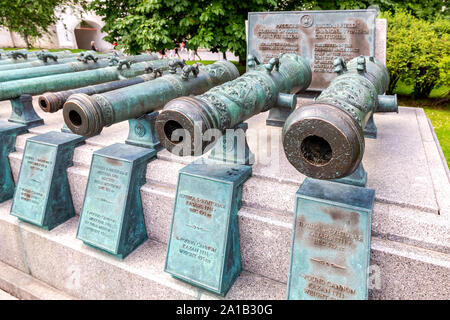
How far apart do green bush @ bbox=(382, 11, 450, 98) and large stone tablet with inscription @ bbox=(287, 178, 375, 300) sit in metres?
6.33

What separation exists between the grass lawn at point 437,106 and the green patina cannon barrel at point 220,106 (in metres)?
3.95

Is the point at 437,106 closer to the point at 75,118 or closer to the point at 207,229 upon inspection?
the point at 207,229

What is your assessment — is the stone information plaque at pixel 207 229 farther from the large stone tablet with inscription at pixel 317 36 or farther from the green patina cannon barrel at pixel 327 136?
the large stone tablet with inscription at pixel 317 36

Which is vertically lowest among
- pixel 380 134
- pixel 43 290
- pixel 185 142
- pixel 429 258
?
pixel 43 290

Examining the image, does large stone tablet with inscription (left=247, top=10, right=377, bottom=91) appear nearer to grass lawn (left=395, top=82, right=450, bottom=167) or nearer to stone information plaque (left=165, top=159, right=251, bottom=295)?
grass lawn (left=395, top=82, right=450, bottom=167)

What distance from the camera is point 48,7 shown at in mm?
10914

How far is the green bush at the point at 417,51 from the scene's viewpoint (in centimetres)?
722

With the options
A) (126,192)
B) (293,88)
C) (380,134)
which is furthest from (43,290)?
(380,134)

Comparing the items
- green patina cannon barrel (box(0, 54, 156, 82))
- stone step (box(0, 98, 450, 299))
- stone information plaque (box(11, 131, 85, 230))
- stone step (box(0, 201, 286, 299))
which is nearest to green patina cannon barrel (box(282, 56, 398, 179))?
stone step (box(0, 98, 450, 299))

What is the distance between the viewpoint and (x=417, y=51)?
292 inches

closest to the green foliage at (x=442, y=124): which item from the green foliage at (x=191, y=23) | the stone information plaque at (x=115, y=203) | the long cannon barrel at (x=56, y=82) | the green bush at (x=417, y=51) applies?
the green bush at (x=417, y=51)

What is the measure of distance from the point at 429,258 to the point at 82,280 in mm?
2714

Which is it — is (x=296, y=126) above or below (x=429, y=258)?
above
